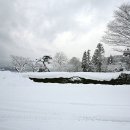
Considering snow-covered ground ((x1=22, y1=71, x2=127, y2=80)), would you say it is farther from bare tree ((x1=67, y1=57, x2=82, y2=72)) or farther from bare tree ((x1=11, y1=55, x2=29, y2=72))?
bare tree ((x1=67, y1=57, x2=82, y2=72))

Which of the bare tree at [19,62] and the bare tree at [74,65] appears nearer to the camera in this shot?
the bare tree at [19,62]

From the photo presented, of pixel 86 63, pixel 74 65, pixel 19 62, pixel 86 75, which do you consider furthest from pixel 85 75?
pixel 74 65

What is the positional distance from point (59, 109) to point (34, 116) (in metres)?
1.28

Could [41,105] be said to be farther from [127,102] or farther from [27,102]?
[127,102]

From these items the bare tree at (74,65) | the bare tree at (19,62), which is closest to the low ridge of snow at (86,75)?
the bare tree at (19,62)

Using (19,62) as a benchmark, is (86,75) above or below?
below

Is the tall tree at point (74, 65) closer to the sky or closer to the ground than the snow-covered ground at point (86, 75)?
closer to the sky

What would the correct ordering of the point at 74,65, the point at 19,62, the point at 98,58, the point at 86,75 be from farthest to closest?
the point at 74,65 < the point at 19,62 < the point at 98,58 < the point at 86,75

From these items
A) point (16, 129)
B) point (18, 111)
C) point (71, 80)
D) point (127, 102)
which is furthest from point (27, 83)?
point (16, 129)

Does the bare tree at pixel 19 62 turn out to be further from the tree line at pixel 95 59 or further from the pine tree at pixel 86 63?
the pine tree at pixel 86 63

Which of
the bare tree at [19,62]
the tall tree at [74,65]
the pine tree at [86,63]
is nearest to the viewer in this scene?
the pine tree at [86,63]

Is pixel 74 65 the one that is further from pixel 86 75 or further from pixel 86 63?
pixel 86 75

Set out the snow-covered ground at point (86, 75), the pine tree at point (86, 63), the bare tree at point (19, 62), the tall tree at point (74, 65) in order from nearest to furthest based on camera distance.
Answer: the snow-covered ground at point (86, 75)
the pine tree at point (86, 63)
the bare tree at point (19, 62)
the tall tree at point (74, 65)

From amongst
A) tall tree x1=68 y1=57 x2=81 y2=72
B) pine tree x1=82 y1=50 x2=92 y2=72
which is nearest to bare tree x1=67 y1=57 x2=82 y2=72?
tall tree x1=68 y1=57 x2=81 y2=72
